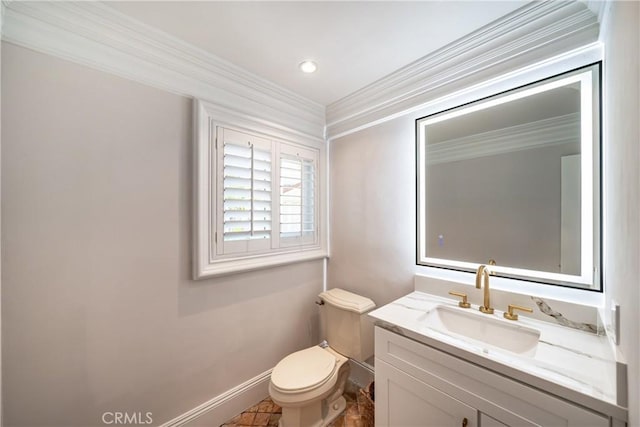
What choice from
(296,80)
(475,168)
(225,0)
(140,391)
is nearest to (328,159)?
(296,80)

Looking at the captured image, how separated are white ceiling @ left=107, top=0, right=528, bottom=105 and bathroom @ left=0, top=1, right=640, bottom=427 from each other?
11 cm

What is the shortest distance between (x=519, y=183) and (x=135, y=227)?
204cm

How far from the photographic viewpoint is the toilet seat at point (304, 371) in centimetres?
133

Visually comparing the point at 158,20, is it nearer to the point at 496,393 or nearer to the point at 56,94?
the point at 56,94

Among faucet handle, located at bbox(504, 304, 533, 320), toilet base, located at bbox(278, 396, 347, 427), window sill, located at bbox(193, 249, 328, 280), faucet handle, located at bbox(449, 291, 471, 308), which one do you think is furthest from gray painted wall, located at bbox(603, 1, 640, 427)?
window sill, located at bbox(193, 249, 328, 280)

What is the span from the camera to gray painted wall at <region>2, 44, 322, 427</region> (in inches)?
38.8

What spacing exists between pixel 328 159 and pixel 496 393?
1.87 m

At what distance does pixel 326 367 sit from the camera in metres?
1.48

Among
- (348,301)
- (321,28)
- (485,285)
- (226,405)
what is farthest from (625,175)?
(226,405)

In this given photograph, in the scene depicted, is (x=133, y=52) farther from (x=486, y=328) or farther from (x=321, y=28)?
(x=486, y=328)

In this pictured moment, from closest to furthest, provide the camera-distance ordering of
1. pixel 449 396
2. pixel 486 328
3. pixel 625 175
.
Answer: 1. pixel 625 175
2. pixel 449 396
3. pixel 486 328

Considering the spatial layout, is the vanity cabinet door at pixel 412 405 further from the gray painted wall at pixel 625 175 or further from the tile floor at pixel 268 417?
the gray painted wall at pixel 625 175

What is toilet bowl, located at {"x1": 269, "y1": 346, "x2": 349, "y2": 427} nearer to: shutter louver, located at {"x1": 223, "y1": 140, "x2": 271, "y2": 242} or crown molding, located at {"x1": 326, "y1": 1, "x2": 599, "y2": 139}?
shutter louver, located at {"x1": 223, "y1": 140, "x2": 271, "y2": 242}

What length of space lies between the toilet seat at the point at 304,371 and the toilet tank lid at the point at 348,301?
1.10ft
